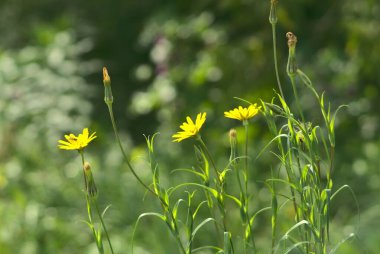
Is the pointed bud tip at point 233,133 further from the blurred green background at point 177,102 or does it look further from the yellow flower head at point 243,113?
the blurred green background at point 177,102

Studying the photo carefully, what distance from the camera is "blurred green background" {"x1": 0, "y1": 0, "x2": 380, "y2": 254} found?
419cm

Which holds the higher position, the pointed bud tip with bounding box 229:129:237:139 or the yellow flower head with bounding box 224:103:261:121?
the yellow flower head with bounding box 224:103:261:121

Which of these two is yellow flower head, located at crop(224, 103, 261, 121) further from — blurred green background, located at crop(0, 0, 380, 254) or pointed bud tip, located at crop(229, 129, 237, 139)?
blurred green background, located at crop(0, 0, 380, 254)

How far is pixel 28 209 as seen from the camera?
4.15 m

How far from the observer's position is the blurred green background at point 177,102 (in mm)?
4191

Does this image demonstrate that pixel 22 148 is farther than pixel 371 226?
Yes

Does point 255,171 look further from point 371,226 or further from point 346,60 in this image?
point 371,226

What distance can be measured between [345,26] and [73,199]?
5.20 feet

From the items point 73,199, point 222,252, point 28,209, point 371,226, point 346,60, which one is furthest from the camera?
point 346,60

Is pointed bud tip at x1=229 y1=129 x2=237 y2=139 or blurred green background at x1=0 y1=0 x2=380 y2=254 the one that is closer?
pointed bud tip at x1=229 y1=129 x2=237 y2=139

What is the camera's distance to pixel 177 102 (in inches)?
206

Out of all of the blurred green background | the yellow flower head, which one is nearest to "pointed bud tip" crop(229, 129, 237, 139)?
the yellow flower head

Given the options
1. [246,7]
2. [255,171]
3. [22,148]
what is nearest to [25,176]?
[22,148]

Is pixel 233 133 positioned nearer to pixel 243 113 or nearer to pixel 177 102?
pixel 243 113
